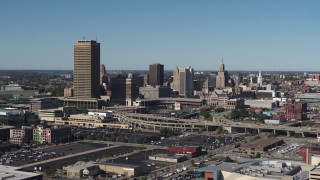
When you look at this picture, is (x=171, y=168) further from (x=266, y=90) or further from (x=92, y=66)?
(x=266, y=90)

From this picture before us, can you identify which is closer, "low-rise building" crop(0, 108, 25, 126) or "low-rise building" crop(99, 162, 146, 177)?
"low-rise building" crop(99, 162, 146, 177)

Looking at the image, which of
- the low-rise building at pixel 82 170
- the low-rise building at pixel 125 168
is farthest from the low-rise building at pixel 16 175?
the low-rise building at pixel 125 168

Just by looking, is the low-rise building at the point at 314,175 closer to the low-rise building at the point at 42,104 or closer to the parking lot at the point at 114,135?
the parking lot at the point at 114,135

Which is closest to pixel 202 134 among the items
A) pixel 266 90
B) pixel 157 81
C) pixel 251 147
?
pixel 251 147

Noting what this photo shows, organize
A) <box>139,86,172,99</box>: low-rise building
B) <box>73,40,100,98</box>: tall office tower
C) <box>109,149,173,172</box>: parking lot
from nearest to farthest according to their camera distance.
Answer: <box>109,149,173,172</box>: parking lot < <box>73,40,100,98</box>: tall office tower < <box>139,86,172,99</box>: low-rise building

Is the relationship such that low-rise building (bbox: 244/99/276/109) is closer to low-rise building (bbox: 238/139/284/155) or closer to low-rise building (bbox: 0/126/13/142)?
low-rise building (bbox: 238/139/284/155)

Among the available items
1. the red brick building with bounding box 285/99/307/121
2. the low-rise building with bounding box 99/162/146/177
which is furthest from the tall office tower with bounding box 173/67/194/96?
the low-rise building with bounding box 99/162/146/177
